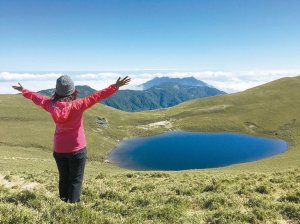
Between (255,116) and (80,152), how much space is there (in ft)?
624

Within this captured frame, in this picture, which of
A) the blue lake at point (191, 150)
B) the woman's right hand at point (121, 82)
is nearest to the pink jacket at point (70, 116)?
the woman's right hand at point (121, 82)

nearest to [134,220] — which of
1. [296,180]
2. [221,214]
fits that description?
[221,214]

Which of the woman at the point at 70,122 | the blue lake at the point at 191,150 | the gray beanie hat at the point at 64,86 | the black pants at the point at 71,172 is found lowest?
the blue lake at the point at 191,150

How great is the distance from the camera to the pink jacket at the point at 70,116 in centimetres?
963

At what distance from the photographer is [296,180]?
18859 millimetres

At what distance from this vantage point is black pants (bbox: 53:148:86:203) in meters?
10.1

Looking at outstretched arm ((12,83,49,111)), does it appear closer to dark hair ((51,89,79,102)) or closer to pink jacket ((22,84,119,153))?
pink jacket ((22,84,119,153))

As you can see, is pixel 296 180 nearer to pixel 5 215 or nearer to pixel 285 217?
pixel 285 217

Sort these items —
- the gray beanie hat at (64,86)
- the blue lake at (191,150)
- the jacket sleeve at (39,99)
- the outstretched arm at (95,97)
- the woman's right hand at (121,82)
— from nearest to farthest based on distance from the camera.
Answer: the outstretched arm at (95,97)
the gray beanie hat at (64,86)
the woman's right hand at (121,82)
the jacket sleeve at (39,99)
the blue lake at (191,150)

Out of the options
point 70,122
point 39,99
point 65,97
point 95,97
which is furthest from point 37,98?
point 95,97

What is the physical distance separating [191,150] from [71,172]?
114 m

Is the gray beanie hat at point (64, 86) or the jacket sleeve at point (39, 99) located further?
the jacket sleeve at point (39, 99)

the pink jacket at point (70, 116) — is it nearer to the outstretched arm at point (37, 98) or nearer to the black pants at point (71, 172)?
the outstretched arm at point (37, 98)

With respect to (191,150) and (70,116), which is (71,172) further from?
(191,150)
